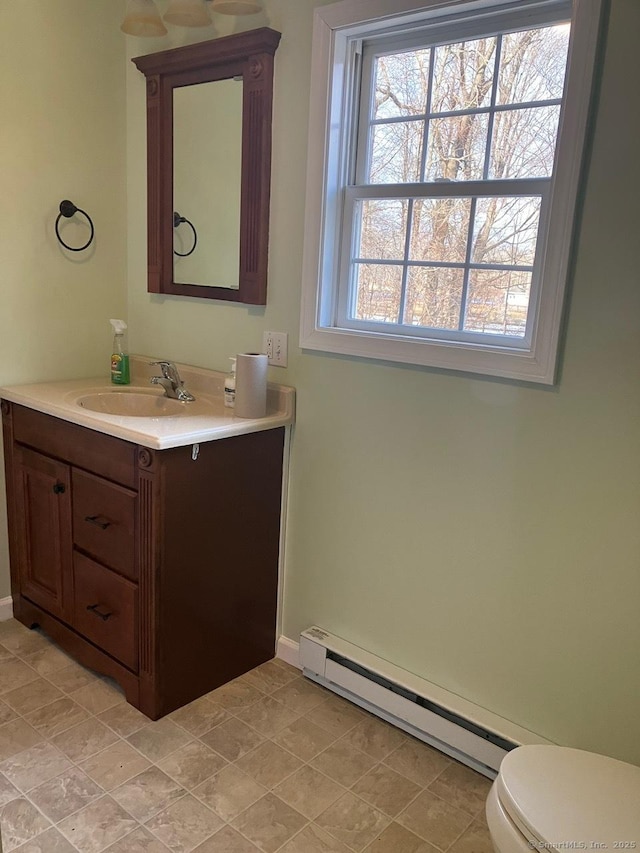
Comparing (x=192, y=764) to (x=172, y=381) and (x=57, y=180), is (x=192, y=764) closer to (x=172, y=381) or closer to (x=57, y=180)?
(x=172, y=381)

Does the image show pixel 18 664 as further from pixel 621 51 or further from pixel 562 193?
pixel 621 51

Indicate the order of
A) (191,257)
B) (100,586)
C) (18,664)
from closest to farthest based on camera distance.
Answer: (100,586)
(18,664)
(191,257)

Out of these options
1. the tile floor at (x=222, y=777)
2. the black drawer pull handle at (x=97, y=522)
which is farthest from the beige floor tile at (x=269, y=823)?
the black drawer pull handle at (x=97, y=522)

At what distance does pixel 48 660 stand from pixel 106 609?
0.39m

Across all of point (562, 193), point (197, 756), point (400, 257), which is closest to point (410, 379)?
point (400, 257)

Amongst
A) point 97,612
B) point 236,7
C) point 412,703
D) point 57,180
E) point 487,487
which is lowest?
point 412,703

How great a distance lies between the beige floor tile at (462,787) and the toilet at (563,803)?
16.4 inches

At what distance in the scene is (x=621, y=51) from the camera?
147cm

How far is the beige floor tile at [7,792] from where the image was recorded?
1700 millimetres

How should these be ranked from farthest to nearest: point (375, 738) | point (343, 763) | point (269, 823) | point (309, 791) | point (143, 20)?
point (143, 20) < point (375, 738) < point (343, 763) < point (309, 791) < point (269, 823)

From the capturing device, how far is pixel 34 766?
1821 millimetres

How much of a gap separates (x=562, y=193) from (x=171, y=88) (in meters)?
1.48

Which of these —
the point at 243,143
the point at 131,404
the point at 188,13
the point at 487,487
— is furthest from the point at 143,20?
the point at 487,487

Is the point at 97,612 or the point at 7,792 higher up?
the point at 97,612
